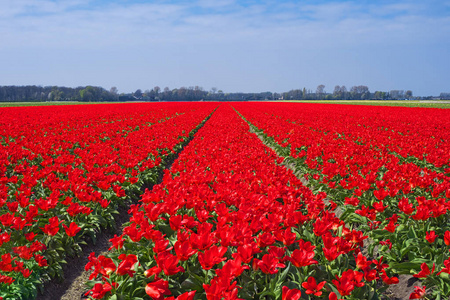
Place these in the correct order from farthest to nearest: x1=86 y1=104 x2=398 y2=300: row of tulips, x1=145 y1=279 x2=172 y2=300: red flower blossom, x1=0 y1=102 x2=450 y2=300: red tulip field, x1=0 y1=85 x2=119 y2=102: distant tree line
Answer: x1=0 y1=85 x2=119 y2=102: distant tree line
x1=0 y1=102 x2=450 y2=300: red tulip field
x1=86 y1=104 x2=398 y2=300: row of tulips
x1=145 y1=279 x2=172 y2=300: red flower blossom

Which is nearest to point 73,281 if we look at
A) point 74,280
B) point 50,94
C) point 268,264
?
point 74,280

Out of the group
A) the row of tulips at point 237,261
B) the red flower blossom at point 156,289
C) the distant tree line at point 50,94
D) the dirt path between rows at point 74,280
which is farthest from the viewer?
the distant tree line at point 50,94

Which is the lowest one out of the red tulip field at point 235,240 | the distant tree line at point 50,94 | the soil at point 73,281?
the soil at point 73,281

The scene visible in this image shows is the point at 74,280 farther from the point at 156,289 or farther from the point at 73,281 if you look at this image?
the point at 156,289

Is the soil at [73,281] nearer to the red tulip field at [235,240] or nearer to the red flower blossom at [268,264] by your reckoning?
the red tulip field at [235,240]

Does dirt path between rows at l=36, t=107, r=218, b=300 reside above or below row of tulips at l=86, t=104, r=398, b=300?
below

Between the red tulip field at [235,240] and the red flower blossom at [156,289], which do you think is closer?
the red flower blossom at [156,289]

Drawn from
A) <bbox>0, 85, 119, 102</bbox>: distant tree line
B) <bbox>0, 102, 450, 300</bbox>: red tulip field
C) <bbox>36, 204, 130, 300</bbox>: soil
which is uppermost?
<bbox>0, 85, 119, 102</bbox>: distant tree line

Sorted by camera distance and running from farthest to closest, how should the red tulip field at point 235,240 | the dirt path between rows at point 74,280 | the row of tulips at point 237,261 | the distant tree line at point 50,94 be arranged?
the distant tree line at point 50,94, the dirt path between rows at point 74,280, the red tulip field at point 235,240, the row of tulips at point 237,261

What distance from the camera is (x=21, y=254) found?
12.0ft

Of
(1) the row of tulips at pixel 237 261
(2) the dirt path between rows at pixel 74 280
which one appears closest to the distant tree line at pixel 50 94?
(2) the dirt path between rows at pixel 74 280

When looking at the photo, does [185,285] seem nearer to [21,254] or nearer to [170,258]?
[170,258]

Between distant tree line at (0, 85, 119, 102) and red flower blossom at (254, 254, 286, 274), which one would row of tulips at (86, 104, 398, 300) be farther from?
distant tree line at (0, 85, 119, 102)

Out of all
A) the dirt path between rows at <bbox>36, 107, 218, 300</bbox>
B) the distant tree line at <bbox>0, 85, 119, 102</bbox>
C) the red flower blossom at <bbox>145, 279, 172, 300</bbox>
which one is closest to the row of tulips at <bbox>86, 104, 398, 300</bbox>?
the red flower blossom at <bbox>145, 279, 172, 300</bbox>
